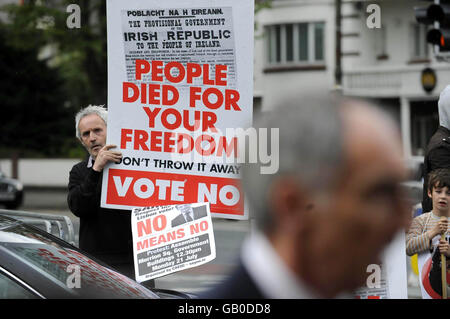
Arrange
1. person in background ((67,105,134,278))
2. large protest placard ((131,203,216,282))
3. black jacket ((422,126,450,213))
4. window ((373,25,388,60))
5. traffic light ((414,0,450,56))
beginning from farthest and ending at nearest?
1. window ((373,25,388,60))
2. traffic light ((414,0,450,56))
3. black jacket ((422,126,450,213))
4. person in background ((67,105,134,278))
5. large protest placard ((131,203,216,282))

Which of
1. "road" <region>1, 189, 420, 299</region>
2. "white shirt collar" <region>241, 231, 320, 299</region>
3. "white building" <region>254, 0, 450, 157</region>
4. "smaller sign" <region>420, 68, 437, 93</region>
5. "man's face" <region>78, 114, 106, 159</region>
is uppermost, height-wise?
"white building" <region>254, 0, 450, 157</region>

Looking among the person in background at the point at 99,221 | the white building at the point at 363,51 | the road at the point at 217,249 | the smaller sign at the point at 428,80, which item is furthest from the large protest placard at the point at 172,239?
the white building at the point at 363,51

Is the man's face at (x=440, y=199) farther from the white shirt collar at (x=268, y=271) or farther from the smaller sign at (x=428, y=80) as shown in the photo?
the smaller sign at (x=428, y=80)

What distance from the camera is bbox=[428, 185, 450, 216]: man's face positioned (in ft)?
15.9

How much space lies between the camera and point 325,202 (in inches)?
67.3

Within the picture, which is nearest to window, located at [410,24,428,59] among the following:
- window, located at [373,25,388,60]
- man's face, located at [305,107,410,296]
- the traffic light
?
window, located at [373,25,388,60]

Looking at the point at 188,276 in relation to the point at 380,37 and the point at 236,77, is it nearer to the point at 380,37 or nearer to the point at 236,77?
the point at 236,77

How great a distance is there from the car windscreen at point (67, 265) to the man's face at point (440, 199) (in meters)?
1.89

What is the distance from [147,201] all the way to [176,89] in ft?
1.82

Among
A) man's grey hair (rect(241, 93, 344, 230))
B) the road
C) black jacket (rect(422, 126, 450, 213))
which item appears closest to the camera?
man's grey hair (rect(241, 93, 344, 230))

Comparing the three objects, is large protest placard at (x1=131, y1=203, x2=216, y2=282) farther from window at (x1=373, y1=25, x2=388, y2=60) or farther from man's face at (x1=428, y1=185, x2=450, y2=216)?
window at (x1=373, y1=25, x2=388, y2=60)

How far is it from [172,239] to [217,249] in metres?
8.65
